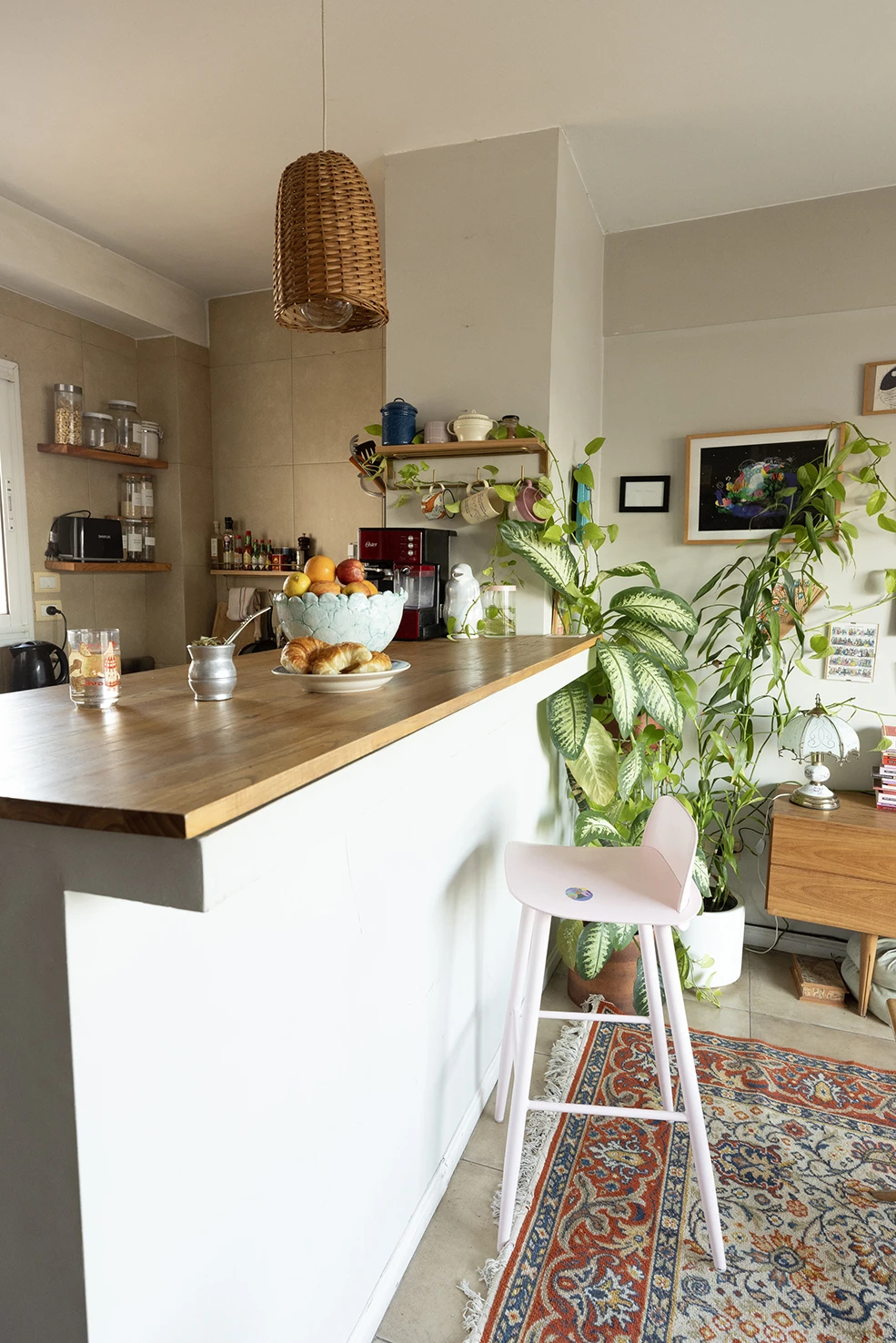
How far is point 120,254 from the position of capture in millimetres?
3693

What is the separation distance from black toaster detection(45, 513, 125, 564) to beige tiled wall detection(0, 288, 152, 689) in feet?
0.26

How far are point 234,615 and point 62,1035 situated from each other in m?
3.59

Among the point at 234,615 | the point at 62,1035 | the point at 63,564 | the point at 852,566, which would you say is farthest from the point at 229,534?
the point at 62,1035

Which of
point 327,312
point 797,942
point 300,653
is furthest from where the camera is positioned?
point 797,942

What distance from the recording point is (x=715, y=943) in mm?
2764

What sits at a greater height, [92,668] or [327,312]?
[327,312]

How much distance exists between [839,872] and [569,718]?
42.8 inches

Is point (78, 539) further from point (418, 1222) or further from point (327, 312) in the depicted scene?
point (418, 1222)

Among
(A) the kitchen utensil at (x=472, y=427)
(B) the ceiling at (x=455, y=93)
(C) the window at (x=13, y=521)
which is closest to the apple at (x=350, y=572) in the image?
(A) the kitchen utensil at (x=472, y=427)

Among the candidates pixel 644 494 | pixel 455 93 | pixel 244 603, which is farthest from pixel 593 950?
pixel 244 603

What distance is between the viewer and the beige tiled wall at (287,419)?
4.01m

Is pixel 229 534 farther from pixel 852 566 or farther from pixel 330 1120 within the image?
pixel 330 1120

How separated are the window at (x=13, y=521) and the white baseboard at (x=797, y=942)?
11.1 feet

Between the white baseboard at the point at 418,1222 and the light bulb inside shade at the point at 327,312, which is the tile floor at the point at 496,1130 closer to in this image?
the white baseboard at the point at 418,1222
